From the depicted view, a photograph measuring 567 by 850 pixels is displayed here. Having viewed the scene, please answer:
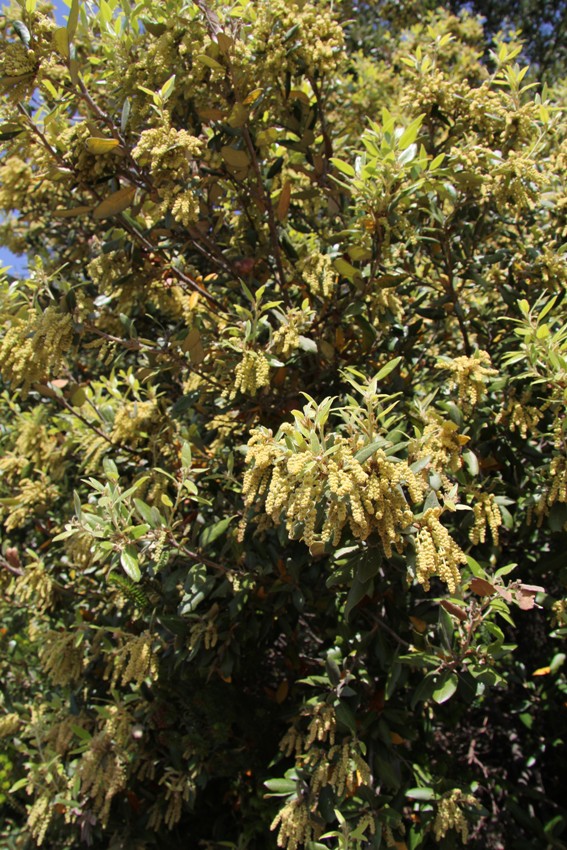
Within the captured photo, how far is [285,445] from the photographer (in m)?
1.96

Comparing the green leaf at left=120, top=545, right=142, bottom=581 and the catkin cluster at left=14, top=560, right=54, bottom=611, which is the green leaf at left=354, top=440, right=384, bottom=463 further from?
the catkin cluster at left=14, top=560, right=54, bottom=611

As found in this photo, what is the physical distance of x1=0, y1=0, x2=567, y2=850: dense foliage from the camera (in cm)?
232

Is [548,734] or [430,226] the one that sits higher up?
[430,226]

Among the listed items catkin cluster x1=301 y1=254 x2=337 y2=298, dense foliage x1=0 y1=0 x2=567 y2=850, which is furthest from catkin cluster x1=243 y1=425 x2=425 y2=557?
catkin cluster x1=301 y1=254 x2=337 y2=298

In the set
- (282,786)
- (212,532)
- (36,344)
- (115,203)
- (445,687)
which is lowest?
(282,786)

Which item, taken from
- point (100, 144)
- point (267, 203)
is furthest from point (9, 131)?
point (267, 203)

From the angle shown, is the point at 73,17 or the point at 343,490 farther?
the point at 73,17

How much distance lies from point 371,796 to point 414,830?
A: 0.43m

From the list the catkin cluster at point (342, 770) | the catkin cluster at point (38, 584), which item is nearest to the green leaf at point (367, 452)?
the catkin cluster at point (342, 770)

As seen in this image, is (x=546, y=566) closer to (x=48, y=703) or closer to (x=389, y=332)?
(x=389, y=332)

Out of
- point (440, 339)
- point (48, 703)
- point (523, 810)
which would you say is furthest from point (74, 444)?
point (523, 810)

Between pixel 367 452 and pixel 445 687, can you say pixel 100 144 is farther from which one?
pixel 445 687

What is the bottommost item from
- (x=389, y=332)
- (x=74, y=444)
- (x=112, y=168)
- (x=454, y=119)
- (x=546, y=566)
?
(x=546, y=566)

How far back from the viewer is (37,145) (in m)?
2.72
